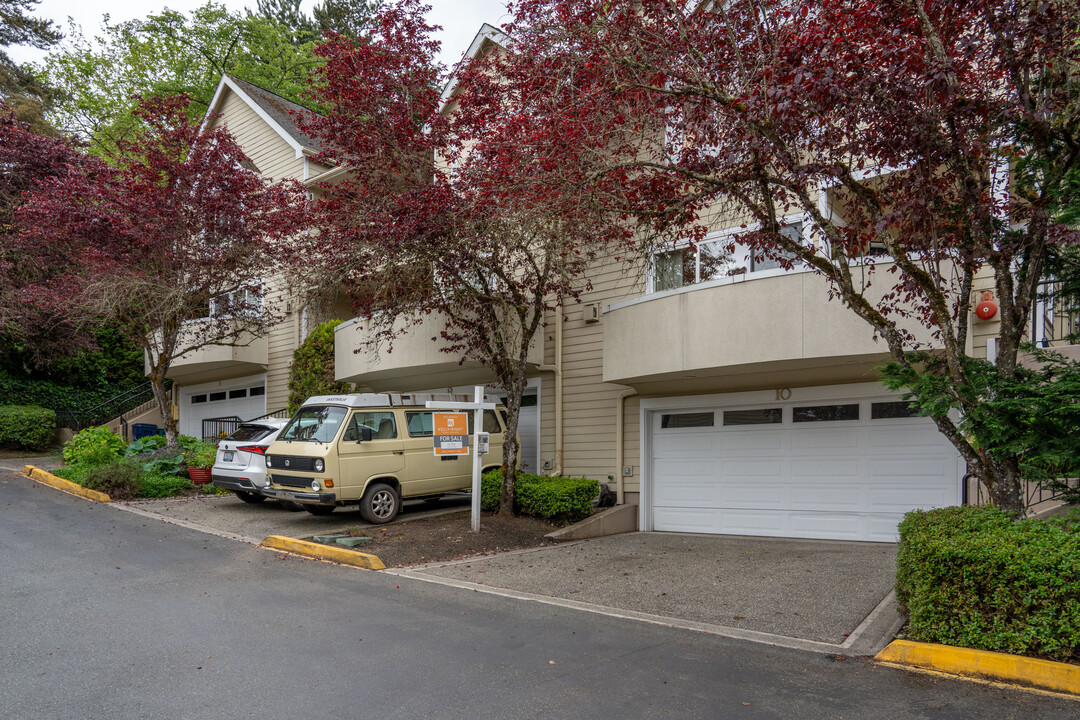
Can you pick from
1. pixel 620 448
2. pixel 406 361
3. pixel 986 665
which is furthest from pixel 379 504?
pixel 986 665

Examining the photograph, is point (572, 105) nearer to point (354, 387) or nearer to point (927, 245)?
point (927, 245)

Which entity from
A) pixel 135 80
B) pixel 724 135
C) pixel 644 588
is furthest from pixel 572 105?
pixel 135 80

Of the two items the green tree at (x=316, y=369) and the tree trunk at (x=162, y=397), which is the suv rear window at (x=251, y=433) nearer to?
the green tree at (x=316, y=369)

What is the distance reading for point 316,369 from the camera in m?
17.5

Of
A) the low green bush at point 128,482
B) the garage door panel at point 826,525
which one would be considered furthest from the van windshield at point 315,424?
the garage door panel at point 826,525

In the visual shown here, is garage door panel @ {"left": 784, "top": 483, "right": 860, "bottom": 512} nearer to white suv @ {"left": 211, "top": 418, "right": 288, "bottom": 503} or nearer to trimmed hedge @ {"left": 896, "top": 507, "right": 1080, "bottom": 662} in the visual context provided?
trimmed hedge @ {"left": 896, "top": 507, "right": 1080, "bottom": 662}

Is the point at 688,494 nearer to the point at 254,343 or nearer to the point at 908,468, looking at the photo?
the point at 908,468

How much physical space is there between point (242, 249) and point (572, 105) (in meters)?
10.4

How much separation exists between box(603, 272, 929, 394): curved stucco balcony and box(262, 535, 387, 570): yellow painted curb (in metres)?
4.96

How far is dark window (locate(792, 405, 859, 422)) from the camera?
1135 centimetres

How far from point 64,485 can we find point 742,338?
44.9ft

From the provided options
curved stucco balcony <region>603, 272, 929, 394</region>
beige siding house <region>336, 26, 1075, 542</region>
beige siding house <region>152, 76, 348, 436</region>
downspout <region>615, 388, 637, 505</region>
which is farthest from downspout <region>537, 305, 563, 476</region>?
beige siding house <region>152, 76, 348, 436</region>

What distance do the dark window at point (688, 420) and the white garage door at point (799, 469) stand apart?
0.02m

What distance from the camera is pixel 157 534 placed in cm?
1087
